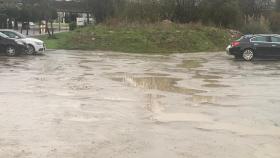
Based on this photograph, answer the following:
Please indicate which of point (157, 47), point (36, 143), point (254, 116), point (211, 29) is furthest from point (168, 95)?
point (211, 29)

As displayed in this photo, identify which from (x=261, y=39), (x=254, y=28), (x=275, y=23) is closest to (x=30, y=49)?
(x=261, y=39)

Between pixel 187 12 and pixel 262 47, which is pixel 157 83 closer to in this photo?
pixel 262 47

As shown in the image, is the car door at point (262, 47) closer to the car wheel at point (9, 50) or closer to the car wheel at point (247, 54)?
the car wheel at point (247, 54)

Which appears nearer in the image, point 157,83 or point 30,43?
point 157,83

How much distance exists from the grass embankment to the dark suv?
7179 millimetres

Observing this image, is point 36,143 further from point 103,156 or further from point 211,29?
point 211,29

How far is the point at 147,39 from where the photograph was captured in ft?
120

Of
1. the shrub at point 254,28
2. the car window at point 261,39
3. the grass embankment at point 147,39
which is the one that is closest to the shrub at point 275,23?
the shrub at point 254,28

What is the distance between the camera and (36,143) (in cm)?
829

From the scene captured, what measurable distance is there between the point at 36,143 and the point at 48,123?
1629 millimetres

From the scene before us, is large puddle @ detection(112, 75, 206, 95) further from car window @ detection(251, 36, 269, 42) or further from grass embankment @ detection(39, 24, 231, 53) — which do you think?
grass embankment @ detection(39, 24, 231, 53)

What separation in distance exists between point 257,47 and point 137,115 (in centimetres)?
1851

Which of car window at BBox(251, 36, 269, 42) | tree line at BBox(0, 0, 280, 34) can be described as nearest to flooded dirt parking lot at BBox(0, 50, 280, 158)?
car window at BBox(251, 36, 269, 42)

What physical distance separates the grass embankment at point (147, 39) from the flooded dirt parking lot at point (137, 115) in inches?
602
